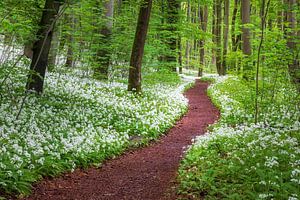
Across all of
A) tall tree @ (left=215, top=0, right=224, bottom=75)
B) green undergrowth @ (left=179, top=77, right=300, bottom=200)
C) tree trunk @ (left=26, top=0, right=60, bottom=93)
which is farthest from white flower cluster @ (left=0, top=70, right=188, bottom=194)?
tall tree @ (left=215, top=0, right=224, bottom=75)

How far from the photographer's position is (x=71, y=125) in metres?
9.24

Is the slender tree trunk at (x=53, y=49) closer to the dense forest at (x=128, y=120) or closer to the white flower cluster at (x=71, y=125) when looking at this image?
the dense forest at (x=128, y=120)

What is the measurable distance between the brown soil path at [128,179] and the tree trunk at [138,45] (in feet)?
15.2

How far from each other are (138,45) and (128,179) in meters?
8.25

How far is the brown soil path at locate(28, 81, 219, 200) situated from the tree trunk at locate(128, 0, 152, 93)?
4631mm

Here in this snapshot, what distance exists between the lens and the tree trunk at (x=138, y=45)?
1417cm

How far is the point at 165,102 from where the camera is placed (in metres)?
14.7

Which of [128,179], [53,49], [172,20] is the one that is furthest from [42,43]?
[172,20]

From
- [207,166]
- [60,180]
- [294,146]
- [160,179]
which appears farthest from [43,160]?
[294,146]

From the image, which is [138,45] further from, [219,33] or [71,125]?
[219,33]

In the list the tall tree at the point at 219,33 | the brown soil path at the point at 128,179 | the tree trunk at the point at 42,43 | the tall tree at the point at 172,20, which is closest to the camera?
the brown soil path at the point at 128,179

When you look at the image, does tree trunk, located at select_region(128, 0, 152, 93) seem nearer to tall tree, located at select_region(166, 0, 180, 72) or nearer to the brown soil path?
the brown soil path

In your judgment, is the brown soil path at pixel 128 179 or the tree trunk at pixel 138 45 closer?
the brown soil path at pixel 128 179

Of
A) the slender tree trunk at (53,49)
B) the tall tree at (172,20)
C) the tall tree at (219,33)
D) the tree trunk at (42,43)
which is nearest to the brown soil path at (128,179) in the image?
the tree trunk at (42,43)
